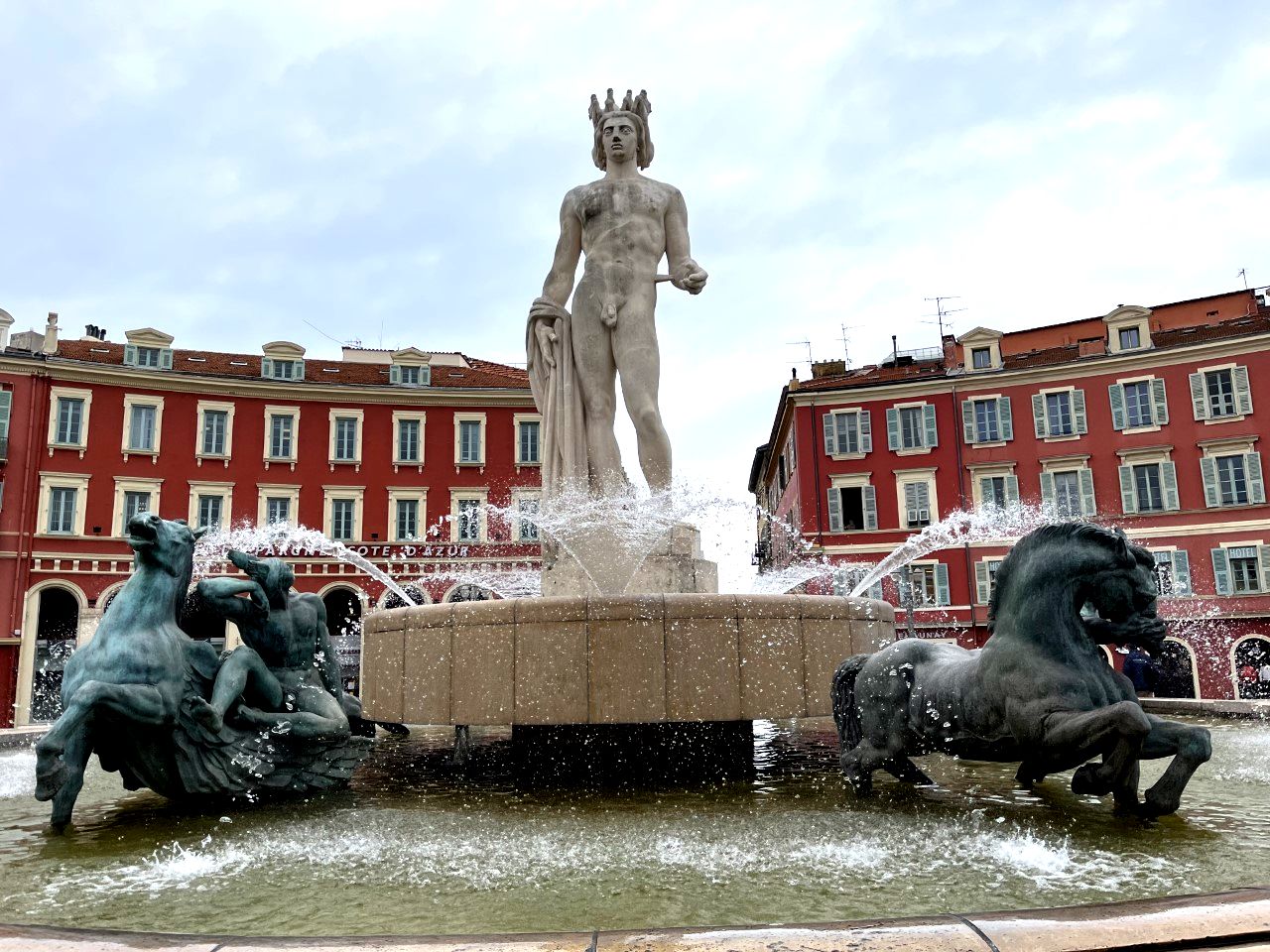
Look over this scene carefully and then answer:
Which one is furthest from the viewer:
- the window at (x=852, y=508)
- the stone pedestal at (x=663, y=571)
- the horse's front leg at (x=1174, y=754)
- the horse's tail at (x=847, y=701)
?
the window at (x=852, y=508)

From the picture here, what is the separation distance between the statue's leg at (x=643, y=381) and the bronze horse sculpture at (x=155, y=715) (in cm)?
431

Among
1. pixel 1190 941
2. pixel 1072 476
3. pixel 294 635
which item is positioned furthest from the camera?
pixel 1072 476

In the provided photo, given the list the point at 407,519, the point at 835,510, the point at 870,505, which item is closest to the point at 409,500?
the point at 407,519

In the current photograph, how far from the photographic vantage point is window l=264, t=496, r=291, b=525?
36.7m

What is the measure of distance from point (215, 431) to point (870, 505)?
25.8 m

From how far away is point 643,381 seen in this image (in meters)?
8.62

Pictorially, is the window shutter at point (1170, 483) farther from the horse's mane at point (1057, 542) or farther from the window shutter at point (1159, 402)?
the horse's mane at point (1057, 542)

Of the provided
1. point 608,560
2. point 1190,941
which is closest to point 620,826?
point 1190,941

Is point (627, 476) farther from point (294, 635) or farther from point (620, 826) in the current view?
point (620, 826)

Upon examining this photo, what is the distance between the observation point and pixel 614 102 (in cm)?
919

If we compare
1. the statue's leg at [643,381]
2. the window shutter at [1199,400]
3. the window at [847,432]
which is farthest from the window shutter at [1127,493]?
the statue's leg at [643,381]

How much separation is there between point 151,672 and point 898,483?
36.0 meters

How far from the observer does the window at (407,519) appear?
37.7m

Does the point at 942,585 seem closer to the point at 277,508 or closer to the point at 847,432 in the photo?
the point at 847,432
